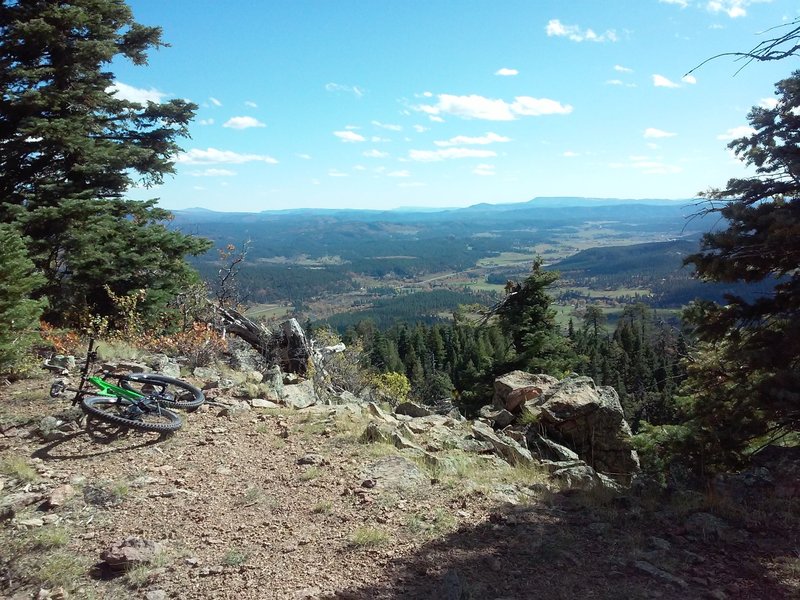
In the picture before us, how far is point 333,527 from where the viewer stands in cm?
465

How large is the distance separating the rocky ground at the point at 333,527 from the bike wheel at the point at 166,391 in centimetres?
49

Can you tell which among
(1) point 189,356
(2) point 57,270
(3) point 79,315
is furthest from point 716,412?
(2) point 57,270

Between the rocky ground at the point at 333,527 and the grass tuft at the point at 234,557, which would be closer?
the rocky ground at the point at 333,527

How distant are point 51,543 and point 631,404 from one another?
43255 millimetres

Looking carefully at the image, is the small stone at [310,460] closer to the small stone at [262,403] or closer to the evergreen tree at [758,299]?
the small stone at [262,403]

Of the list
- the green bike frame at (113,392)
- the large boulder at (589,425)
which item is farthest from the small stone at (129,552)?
the large boulder at (589,425)

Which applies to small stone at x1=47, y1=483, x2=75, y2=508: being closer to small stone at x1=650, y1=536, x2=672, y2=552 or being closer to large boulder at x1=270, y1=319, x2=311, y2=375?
small stone at x1=650, y1=536, x2=672, y2=552

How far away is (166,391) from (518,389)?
6.89 m

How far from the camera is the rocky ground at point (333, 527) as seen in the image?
385cm

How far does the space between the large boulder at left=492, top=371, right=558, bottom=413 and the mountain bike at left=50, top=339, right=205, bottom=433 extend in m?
6.30

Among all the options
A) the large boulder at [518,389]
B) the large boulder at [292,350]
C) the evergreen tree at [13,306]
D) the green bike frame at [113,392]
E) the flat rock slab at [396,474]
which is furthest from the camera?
the large boulder at [292,350]

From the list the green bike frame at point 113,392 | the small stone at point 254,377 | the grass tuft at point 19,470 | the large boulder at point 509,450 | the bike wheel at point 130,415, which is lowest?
the large boulder at point 509,450

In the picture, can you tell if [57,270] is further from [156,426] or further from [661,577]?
[661,577]

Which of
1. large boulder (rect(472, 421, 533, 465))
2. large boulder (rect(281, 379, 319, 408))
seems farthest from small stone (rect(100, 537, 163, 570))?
large boulder (rect(472, 421, 533, 465))
